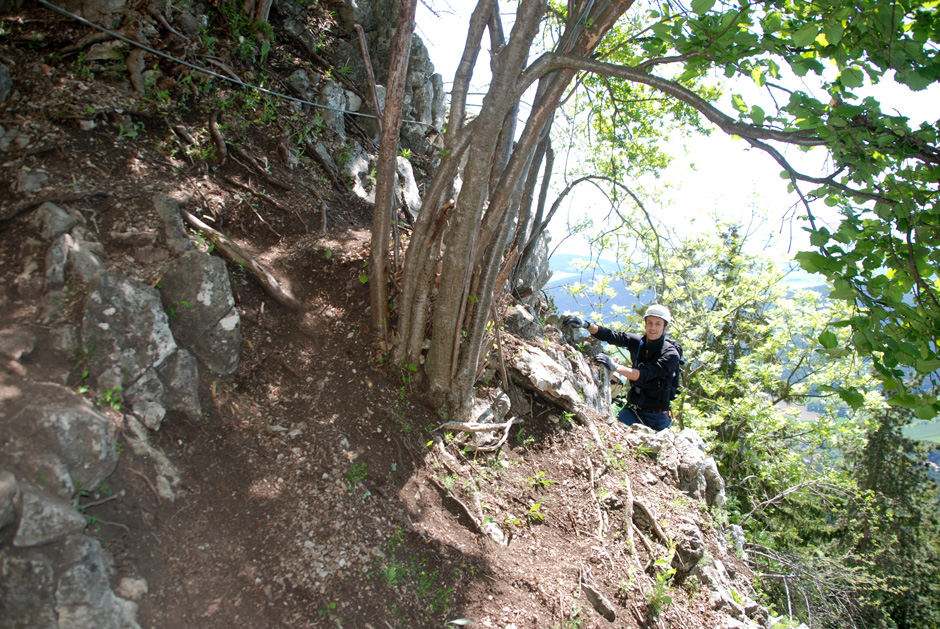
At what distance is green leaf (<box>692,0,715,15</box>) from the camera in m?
2.38

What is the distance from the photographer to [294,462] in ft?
11.2

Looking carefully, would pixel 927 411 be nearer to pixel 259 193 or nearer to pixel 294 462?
pixel 294 462

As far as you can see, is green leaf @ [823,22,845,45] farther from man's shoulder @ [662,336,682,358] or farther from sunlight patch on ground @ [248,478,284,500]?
sunlight patch on ground @ [248,478,284,500]

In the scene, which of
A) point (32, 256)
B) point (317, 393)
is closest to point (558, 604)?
point (317, 393)

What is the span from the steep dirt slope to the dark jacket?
3.65ft

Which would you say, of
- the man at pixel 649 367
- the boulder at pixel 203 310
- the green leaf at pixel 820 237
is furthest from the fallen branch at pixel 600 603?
the boulder at pixel 203 310

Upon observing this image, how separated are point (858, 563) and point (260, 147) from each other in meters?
19.4

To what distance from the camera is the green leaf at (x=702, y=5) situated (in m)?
2.38

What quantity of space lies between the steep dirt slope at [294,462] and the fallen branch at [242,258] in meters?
0.10

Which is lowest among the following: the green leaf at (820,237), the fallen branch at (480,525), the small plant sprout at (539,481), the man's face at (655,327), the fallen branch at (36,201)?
the fallen branch at (480,525)

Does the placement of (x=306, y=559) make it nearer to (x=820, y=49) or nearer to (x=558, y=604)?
(x=558, y=604)

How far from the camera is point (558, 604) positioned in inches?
138

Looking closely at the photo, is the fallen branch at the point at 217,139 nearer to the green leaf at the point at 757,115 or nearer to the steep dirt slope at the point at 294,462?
the steep dirt slope at the point at 294,462

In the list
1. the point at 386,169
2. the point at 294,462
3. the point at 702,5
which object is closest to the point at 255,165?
the point at 386,169
